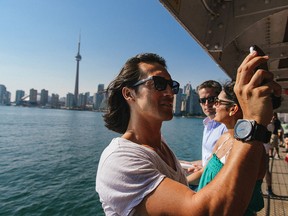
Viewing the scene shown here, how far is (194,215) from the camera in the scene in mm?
991

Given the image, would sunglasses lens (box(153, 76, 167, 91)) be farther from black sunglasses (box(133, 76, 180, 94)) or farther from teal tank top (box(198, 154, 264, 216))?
teal tank top (box(198, 154, 264, 216))

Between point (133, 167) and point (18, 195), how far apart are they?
1215cm

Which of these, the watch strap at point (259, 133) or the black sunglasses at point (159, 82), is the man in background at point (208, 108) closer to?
the black sunglasses at point (159, 82)

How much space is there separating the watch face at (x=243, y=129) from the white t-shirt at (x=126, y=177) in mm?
406

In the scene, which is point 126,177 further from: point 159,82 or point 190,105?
point 190,105

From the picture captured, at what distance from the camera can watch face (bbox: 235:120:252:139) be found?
97 centimetres

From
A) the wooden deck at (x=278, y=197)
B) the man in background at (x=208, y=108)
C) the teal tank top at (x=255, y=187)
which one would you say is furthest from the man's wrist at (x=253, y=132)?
the wooden deck at (x=278, y=197)

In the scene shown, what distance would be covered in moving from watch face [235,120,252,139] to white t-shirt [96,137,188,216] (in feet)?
1.33

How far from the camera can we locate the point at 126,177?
116cm

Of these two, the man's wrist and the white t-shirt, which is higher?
the man's wrist

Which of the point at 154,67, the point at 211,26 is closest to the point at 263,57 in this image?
the point at 154,67

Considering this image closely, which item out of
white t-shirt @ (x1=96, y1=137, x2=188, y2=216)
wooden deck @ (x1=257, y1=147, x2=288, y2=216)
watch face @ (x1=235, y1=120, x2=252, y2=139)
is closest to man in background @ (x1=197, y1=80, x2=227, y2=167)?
wooden deck @ (x1=257, y1=147, x2=288, y2=216)

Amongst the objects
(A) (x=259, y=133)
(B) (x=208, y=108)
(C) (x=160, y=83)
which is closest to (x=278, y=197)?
(B) (x=208, y=108)

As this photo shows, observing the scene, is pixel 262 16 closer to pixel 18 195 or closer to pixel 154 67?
pixel 154 67
